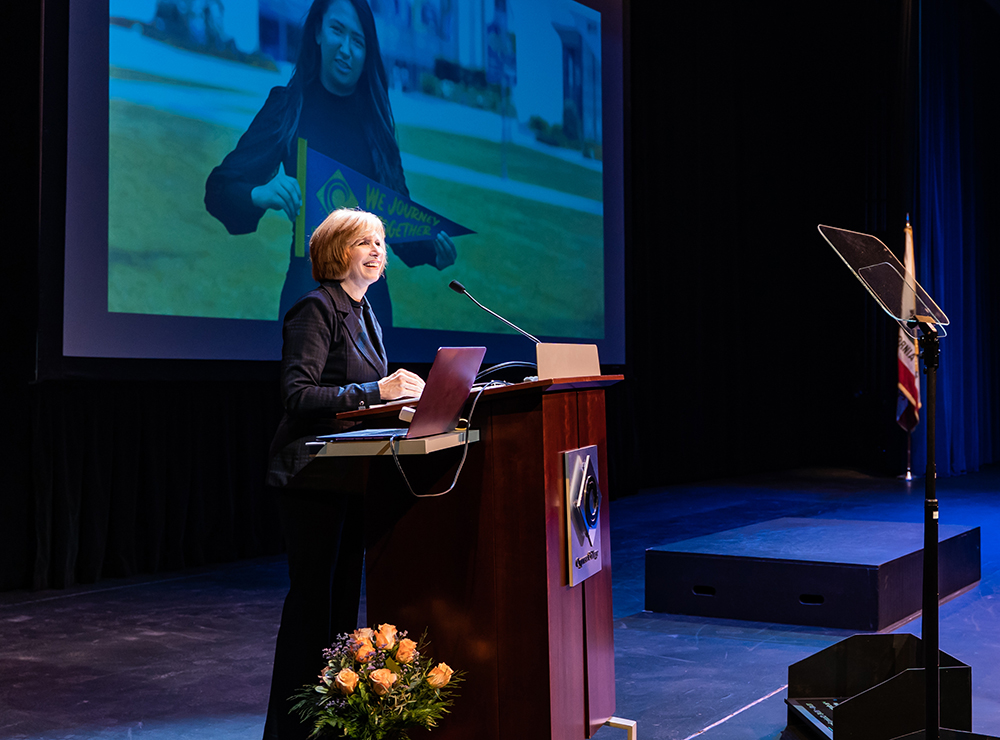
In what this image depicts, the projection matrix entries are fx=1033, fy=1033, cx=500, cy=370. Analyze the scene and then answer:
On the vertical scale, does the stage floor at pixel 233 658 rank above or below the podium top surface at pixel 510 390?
below

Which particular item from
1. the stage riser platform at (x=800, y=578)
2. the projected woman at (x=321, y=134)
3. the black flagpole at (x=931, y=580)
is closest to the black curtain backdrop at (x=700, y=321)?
the projected woman at (x=321, y=134)

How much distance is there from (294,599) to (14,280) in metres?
2.65

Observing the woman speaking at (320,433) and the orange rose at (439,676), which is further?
the woman speaking at (320,433)

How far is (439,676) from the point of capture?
1.79 meters

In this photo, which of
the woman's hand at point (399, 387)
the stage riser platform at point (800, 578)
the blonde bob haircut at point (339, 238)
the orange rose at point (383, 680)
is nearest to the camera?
the orange rose at point (383, 680)

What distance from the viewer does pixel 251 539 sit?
495cm

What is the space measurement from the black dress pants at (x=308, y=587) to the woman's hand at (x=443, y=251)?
3.41 metres

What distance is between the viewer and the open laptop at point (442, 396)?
1.65 m

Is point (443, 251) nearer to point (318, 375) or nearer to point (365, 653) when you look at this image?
point (318, 375)

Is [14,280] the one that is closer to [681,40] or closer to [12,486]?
[12,486]

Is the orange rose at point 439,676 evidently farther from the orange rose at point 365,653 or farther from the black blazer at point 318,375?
the black blazer at point 318,375

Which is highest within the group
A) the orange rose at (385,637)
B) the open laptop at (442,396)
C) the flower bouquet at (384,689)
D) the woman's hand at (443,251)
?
the woman's hand at (443,251)

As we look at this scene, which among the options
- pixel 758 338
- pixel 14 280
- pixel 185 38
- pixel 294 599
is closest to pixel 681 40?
pixel 758 338

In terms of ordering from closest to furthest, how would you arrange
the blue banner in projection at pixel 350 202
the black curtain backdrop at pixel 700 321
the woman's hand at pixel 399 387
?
the woman's hand at pixel 399 387, the black curtain backdrop at pixel 700 321, the blue banner in projection at pixel 350 202
